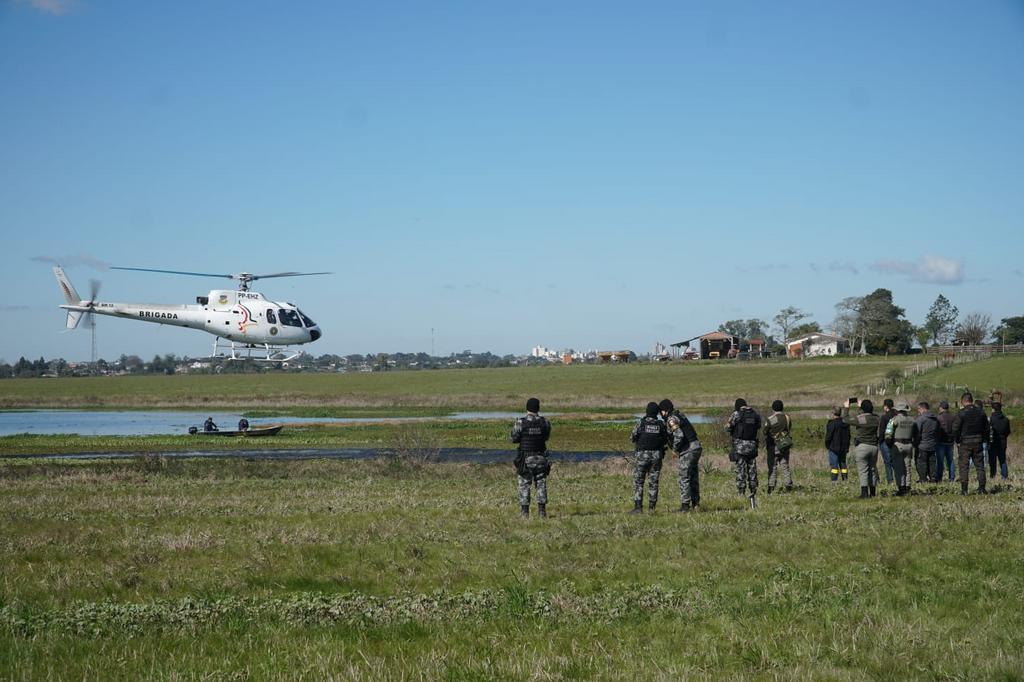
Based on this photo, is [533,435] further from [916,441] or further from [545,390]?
[545,390]

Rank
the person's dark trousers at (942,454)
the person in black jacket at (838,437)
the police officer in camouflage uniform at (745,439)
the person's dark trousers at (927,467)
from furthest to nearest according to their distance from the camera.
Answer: the person in black jacket at (838,437) → the person's dark trousers at (942,454) → the person's dark trousers at (927,467) → the police officer in camouflage uniform at (745,439)

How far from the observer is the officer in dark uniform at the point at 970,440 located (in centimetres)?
1886

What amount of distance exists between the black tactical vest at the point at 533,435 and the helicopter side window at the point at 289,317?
39.7m

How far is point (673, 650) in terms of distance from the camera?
28.7ft

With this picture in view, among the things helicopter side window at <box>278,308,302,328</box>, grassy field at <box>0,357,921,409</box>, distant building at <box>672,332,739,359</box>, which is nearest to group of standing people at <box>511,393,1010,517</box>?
helicopter side window at <box>278,308,302,328</box>

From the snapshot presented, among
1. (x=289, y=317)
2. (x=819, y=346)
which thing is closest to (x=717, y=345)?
(x=819, y=346)

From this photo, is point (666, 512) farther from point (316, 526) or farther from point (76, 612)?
point (76, 612)

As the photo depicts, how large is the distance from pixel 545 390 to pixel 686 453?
89.8 meters

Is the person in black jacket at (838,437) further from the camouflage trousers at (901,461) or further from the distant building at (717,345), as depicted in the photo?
the distant building at (717,345)

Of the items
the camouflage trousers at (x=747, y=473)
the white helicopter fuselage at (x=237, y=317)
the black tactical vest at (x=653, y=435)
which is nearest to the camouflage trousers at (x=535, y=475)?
the black tactical vest at (x=653, y=435)

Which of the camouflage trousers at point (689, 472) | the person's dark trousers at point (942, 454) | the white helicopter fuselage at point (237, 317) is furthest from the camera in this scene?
the white helicopter fuselage at point (237, 317)

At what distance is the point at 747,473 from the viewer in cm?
1841

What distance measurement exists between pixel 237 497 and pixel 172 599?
1076 cm

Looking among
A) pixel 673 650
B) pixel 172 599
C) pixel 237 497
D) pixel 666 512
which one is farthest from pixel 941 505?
pixel 237 497
